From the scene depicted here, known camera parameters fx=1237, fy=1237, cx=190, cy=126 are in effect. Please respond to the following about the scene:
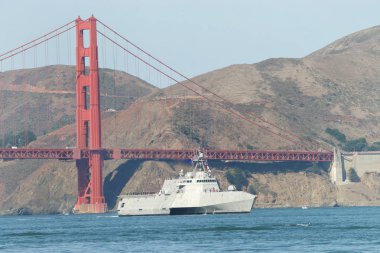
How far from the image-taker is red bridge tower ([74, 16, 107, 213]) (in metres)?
186

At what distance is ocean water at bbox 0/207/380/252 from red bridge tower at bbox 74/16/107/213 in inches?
1811

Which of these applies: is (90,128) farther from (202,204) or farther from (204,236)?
(204,236)

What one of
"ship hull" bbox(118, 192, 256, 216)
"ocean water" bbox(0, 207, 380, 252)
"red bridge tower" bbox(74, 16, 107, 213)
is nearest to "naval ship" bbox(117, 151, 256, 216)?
"ship hull" bbox(118, 192, 256, 216)

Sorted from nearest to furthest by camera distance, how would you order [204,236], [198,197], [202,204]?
[204,236] < [198,197] < [202,204]

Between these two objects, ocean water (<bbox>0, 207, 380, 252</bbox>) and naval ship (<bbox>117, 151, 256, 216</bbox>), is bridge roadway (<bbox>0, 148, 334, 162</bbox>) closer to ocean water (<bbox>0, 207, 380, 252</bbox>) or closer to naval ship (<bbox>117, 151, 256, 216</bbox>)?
naval ship (<bbox>117, 151, 256, 216</bbox>)

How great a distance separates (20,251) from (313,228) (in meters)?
29.9

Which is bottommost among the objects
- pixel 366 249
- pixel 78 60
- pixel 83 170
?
pixel 366 249

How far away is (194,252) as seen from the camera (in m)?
88.0

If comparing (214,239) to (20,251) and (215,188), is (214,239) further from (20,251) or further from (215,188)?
(215,188)

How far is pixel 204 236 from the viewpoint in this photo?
4124 inches

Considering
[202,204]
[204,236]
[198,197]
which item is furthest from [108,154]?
[204,236]

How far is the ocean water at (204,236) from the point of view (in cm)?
9181

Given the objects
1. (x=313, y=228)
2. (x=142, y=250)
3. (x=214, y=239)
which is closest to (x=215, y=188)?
(x=313, y=228)

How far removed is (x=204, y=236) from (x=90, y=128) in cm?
8457
